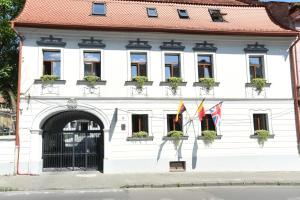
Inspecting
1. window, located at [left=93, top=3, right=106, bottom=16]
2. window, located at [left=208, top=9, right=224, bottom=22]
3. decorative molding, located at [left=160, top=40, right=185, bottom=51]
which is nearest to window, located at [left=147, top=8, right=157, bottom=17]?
decorative molding, located at [left=160, top=40, right=185, bottom=51]

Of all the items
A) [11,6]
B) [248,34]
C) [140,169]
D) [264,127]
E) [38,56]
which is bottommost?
[140,169]

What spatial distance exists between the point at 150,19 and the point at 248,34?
5.23 meters

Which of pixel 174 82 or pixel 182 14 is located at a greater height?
pixel 182 14

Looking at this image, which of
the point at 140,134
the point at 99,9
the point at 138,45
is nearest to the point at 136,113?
the point at 140,134

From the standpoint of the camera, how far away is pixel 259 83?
18.5 meters

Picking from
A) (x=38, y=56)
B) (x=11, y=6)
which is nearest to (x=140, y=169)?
(x=38, y=56)

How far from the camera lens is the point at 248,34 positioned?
18641 millimetres

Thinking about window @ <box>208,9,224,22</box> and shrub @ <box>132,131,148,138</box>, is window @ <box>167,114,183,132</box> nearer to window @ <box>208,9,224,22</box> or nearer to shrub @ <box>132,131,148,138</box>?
shrub @ <box>132,131,148,138</box>

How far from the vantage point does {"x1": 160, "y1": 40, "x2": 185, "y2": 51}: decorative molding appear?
18.2 meters

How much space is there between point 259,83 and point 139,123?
21.7ft

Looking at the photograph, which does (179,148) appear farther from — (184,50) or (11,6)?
(11,6)

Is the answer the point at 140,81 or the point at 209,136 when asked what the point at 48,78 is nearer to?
the point at 140,81

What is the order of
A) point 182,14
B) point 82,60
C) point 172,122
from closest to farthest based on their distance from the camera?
point 82,60 → point 172,122 → point 182,14

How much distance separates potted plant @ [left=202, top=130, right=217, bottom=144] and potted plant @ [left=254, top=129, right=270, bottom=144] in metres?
2.27
